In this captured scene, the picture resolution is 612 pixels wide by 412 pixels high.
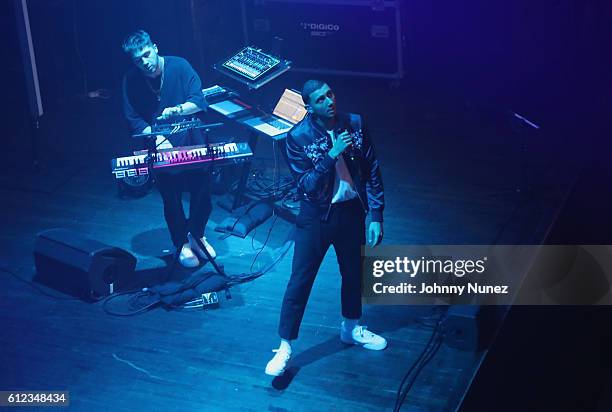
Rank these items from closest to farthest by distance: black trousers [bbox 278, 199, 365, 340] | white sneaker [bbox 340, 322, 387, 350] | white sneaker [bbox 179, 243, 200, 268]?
black trousers [bbox 278, 199, 365, 340], white sneaker [bbox 340, 322, 387, 350], white sneaker [bbox 179, 243, 200, 268]

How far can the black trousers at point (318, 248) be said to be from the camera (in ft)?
19.0

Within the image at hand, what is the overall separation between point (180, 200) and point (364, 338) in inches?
77.9

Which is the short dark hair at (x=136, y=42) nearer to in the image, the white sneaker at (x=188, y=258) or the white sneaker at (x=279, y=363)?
the white sneaker at (x=188, y=258)

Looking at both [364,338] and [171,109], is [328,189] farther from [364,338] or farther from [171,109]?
[171,109]

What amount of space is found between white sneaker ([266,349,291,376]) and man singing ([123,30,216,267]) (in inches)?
62.3

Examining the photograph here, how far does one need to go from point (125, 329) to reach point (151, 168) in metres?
1.23

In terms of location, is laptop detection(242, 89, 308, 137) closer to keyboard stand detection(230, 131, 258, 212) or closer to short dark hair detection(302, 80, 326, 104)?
keyboard stand detection(230, 131, 258, 212)

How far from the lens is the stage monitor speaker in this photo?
23.5 feet

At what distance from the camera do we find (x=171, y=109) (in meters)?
7.13

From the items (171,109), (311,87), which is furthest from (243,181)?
(311,87)

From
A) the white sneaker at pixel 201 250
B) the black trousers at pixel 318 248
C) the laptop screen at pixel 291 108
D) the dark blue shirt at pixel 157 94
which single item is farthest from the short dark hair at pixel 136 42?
the black trousers at pixel 318 248

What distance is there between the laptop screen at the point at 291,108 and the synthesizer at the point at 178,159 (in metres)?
0.88

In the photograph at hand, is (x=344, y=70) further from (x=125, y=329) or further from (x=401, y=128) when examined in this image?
(x=125, y=329)

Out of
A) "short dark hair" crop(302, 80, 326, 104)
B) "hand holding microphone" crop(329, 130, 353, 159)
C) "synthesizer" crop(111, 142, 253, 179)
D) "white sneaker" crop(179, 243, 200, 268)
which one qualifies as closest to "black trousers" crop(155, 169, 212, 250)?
"white sneaker" crop(179, 243, 200, 268)
